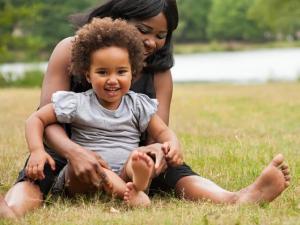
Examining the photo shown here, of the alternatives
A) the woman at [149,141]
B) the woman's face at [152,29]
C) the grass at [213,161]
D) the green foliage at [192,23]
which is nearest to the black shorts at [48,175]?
the woman at [149,141]

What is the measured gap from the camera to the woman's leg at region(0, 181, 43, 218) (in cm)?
346

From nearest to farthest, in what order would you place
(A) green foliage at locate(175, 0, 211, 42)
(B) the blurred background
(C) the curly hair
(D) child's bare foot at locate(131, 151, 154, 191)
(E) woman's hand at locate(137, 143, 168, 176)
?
(D) child's bare foot at locate(131, 151, 154, 191) < (E) woman's hand at locate(137, 143, 168, 176) < (C) the curly hair < (B) the blurred background < (A) green foliage at locate(175, 0, 211, 42)

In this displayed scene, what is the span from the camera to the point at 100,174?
3787 mm

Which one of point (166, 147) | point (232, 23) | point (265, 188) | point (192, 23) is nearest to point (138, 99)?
point (166, 147)

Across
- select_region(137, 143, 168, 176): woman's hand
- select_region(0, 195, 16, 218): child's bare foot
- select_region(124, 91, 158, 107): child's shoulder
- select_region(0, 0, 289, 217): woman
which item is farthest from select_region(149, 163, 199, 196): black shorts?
select_region(0, 195, 16, 218): child's bare foot

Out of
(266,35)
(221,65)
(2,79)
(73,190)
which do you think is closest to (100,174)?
(73,190)

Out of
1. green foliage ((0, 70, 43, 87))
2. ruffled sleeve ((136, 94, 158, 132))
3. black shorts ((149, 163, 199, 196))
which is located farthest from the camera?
green foliage ((0, 70, 43, 87))

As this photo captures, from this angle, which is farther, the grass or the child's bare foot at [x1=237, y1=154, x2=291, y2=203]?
the child's bare foot at [x1=237, y1=154, x2=291, y2=203]

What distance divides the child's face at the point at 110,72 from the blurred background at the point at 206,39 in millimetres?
838

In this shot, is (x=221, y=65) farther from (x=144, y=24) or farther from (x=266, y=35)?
(x=144, y=24)

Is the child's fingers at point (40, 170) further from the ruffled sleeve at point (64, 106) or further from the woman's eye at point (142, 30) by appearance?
the woman's eye at point (142, 30)

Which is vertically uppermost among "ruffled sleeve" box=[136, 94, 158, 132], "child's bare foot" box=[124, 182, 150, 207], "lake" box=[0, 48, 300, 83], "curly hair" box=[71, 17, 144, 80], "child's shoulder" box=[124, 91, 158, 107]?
"curly hair" box=[71, 17, 144, 80]

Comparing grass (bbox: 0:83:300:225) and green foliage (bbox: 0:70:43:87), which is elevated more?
grass (bbox: 0:83:300:225)

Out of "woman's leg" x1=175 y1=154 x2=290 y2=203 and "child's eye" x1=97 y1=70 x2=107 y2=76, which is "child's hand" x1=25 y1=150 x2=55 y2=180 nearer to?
"child's eye" x1=97 y1=70 x2=107 y2=76
